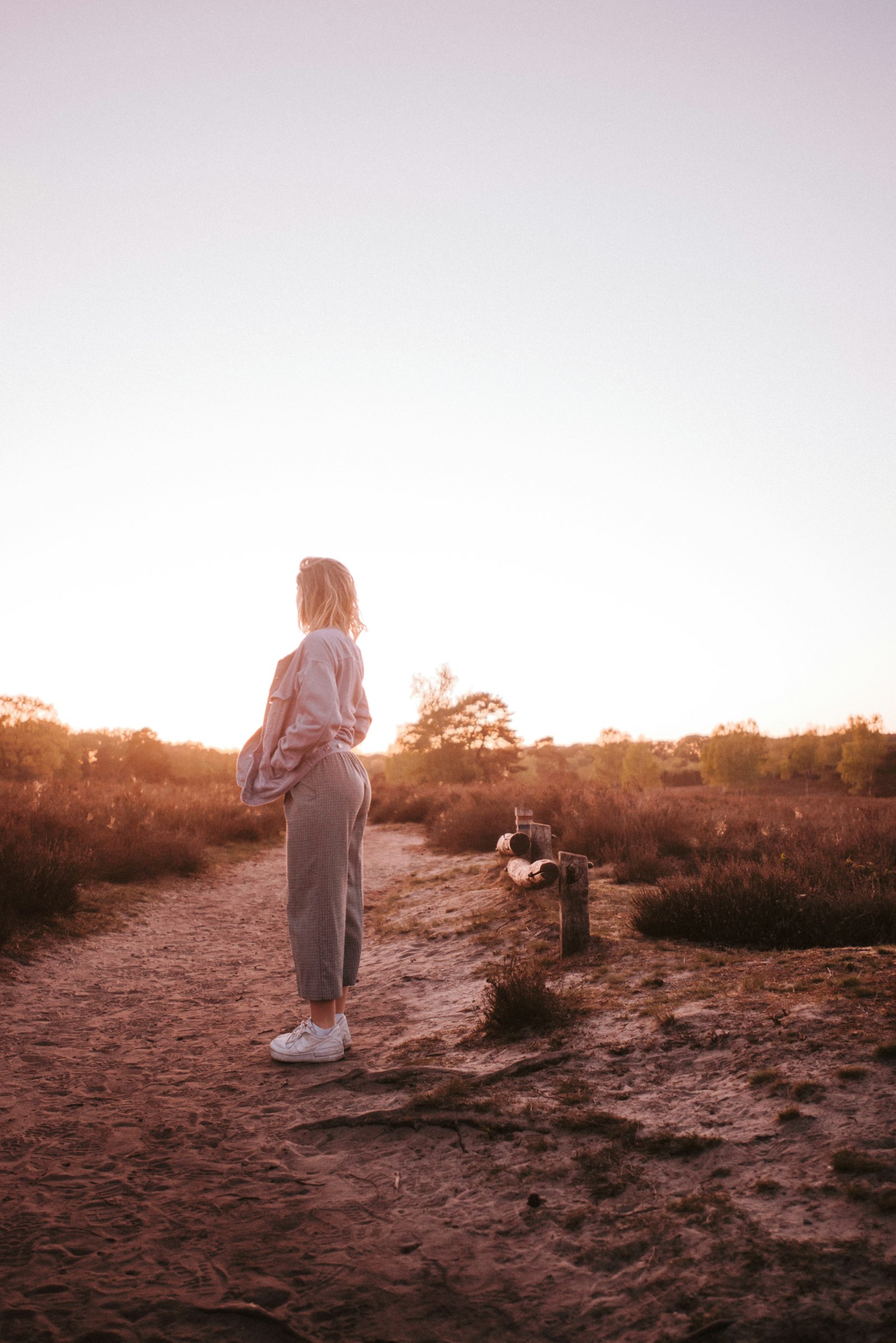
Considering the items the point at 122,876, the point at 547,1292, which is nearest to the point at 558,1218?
the point at 547,1292

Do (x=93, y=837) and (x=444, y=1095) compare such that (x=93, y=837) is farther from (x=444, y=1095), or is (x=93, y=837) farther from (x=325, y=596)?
(x=444, y=1095)

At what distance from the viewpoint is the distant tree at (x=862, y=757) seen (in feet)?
158

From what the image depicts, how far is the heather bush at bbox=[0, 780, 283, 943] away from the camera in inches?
285

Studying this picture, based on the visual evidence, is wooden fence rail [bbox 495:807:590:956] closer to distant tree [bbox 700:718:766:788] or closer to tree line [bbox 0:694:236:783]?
tree line [bbox 0:694:236:783]

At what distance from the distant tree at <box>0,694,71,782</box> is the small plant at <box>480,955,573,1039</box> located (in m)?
25.3

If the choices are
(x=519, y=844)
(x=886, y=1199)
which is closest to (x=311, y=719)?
(x=886, y=1199)

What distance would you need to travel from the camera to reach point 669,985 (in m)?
4.60

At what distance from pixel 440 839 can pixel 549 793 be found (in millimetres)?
2246

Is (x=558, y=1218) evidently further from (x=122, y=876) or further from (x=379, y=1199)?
(x=122, y=876)

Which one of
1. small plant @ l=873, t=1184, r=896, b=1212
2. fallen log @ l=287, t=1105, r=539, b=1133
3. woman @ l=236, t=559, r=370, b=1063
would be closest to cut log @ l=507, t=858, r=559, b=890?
woman @ l=236, t=559, r=370, b=1063

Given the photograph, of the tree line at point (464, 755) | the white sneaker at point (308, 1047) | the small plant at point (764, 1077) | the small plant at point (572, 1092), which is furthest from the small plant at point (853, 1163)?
the tree line at point (464, 755)

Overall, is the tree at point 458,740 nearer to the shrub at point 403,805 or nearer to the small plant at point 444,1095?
the shrub at point 403,805

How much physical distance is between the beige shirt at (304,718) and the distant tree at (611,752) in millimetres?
49554

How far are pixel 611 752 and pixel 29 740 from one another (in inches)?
1484
